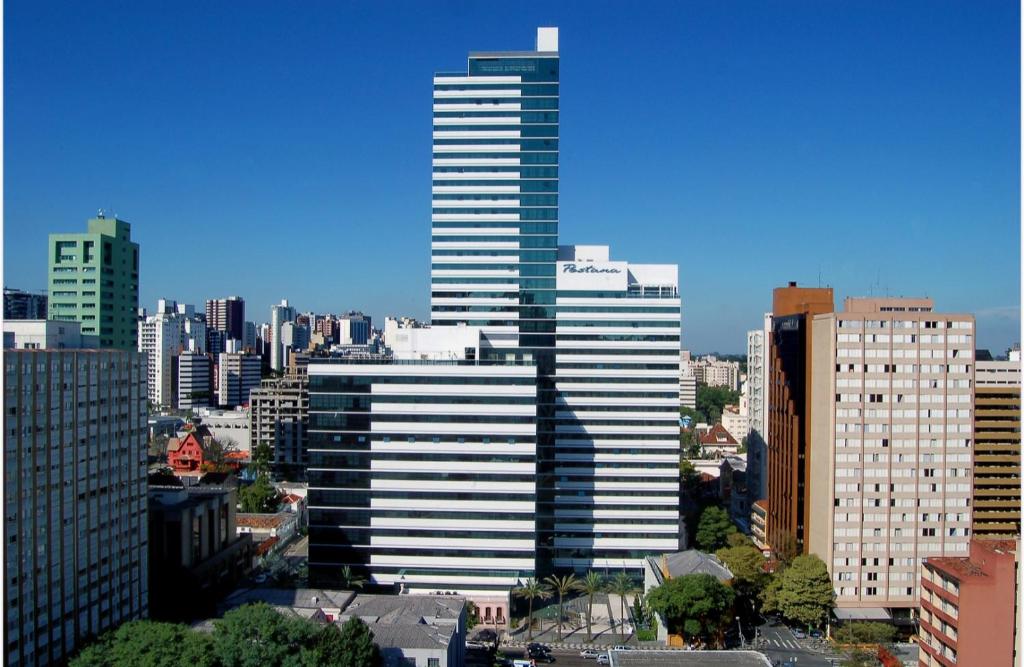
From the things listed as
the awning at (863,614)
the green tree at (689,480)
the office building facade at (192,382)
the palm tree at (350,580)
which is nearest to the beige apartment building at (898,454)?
the awning at (863,614)

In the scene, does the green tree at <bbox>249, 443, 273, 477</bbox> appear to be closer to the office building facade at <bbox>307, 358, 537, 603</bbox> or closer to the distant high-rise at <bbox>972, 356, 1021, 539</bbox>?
the office building facade at <bbox>307, 358, 537, 603</bbox>

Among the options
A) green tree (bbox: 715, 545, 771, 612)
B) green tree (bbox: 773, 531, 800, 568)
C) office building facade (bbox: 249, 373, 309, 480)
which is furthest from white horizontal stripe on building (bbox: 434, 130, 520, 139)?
office building facade (bbox: 249, 373, 309, 480)

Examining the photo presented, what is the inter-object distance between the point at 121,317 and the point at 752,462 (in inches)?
1877

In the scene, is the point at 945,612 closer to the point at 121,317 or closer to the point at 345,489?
the point at 345,489

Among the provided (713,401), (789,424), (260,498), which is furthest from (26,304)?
(713,401)

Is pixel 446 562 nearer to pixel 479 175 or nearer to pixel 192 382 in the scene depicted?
pixel 479 175

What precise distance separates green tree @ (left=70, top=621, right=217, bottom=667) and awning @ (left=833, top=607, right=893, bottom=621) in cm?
2728

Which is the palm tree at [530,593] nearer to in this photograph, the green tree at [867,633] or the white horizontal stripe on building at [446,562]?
the white horizontal stripe on building at [446,562]

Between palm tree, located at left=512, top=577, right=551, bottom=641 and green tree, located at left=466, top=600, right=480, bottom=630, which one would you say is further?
palm tree, located at left=512, top=577, right=551, bottom=641

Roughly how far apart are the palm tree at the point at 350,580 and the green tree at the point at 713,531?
70.1ft

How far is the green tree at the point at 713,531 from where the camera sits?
49.2m

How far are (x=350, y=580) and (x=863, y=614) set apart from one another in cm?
2297

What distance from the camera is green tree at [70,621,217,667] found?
2291cm

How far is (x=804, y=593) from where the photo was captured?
35.8m
